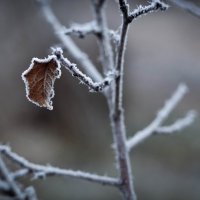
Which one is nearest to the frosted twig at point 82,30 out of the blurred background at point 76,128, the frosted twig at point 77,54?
the frosted twig at point 77,54

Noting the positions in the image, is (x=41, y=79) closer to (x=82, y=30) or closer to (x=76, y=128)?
(x=82, y=30)

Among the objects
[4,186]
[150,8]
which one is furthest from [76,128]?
[150,8]

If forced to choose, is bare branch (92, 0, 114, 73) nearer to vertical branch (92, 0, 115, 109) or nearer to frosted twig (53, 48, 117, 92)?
vertical branch (92, 0, 115, 109)

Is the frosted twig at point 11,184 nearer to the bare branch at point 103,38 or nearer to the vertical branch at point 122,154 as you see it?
the vertical branch at point 122,154

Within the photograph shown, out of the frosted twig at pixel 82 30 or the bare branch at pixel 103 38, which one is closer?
the frosted twig at pixel 82 30

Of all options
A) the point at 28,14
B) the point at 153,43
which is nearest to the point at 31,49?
the point at 28,14

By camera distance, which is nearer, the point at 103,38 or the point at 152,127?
the point at 103,38

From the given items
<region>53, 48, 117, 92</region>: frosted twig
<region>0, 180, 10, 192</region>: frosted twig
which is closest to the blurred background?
<region>0, 180, 10, 192</region>: frosted twig
